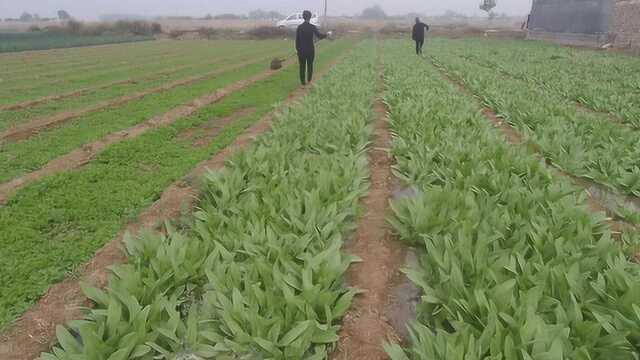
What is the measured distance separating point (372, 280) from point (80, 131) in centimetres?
710

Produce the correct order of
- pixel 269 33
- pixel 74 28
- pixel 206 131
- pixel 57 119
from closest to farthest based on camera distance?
pixel 206 131, pixel 57 119, pixel 269 33, pixel 74 28

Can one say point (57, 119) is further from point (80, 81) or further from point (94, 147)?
point (80, 81)

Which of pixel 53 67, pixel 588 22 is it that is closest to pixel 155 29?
pixel 53 67

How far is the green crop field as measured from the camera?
254 cm

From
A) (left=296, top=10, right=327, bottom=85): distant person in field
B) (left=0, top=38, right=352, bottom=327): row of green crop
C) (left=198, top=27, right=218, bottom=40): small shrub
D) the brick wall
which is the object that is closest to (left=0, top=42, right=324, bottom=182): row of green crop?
(left=0, top=38, right=352, bottom=327): row of green crop

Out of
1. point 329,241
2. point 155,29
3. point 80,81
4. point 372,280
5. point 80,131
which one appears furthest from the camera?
point 155,29

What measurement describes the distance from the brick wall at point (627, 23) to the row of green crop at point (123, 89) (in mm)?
21593

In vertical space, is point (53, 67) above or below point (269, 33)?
below

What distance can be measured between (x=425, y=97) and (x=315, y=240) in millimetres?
6784

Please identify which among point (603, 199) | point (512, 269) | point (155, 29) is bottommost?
point (603, 199)

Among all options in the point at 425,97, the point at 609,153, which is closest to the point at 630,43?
the point at 425,97

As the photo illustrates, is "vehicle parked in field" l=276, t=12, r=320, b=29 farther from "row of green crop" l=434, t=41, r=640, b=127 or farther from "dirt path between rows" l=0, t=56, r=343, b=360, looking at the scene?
"dirt path between rows" l=0, t=56, r=343, b=360

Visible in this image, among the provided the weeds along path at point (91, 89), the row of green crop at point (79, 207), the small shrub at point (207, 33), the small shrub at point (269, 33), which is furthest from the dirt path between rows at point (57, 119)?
the small shrub at point (207, 33)

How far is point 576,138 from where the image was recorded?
6176 mm
